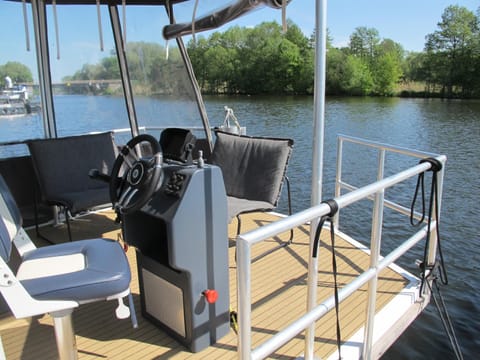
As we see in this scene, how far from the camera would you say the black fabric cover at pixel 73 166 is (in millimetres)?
3227

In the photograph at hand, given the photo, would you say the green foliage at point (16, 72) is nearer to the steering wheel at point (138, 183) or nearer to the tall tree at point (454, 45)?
the steering wheel at point (138, 183)

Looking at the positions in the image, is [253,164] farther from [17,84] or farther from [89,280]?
[17,84]

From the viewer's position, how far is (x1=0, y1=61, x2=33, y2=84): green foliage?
3.78m

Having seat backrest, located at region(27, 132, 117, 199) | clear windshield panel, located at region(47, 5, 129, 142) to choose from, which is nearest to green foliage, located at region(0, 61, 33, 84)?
clear windshield panel, located at region(47, 5, 129, 142)

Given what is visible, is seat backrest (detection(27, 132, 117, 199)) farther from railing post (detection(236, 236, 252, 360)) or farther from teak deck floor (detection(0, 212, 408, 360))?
railing post (detection(236, 236, 252, 360))

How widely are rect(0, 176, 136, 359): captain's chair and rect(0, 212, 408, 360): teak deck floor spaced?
15.3 inches

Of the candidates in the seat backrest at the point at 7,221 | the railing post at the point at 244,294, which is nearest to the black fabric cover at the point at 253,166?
the seat backrest at the point at 7,221

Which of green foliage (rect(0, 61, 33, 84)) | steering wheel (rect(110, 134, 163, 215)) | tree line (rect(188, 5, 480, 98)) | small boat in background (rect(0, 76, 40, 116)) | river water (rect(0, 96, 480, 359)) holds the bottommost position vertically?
river water (rect(0, 96, 480, 359))

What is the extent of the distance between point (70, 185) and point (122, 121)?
1.35 meters

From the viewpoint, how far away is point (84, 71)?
14.4 ft

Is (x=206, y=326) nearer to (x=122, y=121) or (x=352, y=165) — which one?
(x=122, y=121)

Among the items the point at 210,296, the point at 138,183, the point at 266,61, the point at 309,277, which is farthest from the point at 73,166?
the point at 266,61

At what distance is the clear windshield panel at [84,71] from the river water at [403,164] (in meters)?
0.03

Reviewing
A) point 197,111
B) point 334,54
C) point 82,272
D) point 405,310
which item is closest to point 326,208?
point 82,272
